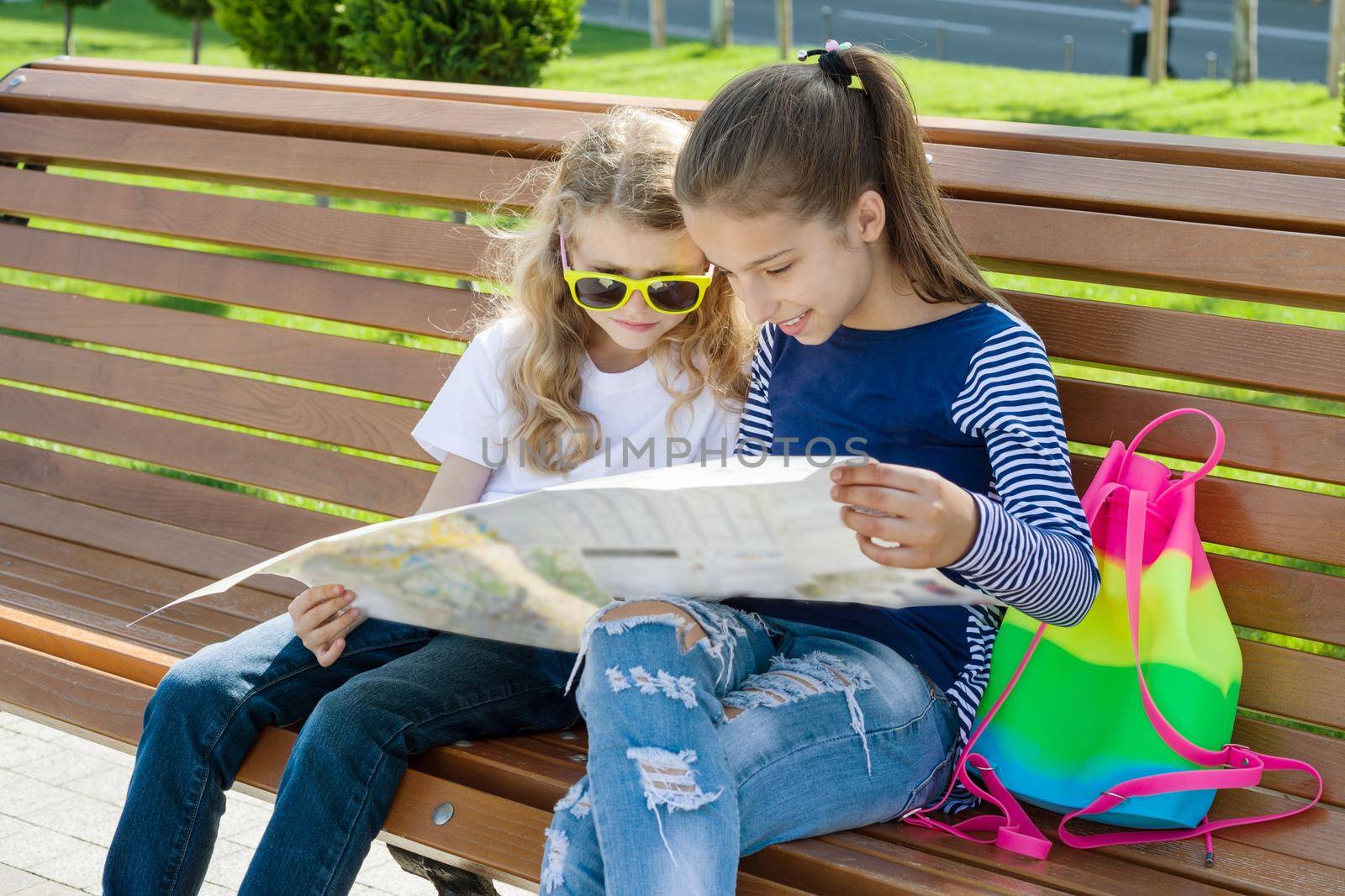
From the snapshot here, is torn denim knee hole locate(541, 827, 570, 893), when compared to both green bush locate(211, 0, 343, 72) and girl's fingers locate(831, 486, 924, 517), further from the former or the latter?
green bush locate(211, 0, 343, 72)

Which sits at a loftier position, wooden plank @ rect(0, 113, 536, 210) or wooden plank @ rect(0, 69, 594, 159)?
wooden plank @ rect(0, 69, 594, 159)

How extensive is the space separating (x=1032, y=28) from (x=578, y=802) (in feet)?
72.9

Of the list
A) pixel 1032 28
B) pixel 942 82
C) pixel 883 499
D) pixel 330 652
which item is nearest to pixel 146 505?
Result: pixel 330 652

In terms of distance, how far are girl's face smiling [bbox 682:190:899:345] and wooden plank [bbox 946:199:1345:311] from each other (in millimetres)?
460

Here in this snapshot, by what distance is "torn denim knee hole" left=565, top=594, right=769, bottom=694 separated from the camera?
2.04 metres

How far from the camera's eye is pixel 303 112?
3.44 meters

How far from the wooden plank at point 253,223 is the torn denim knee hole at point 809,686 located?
4.34 ft

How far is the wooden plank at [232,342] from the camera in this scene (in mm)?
3229

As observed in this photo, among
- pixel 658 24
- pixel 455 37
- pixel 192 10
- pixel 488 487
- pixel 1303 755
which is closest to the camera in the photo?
pixel 1303 755

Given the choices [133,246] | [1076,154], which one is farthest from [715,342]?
[133,246]

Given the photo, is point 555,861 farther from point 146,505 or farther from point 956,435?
point 146,505

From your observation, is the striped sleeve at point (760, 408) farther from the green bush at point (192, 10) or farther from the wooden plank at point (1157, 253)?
the green bush at point (192, 10)

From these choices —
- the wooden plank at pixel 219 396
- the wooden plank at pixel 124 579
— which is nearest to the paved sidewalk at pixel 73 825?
the wooden plank at pixel 124 579

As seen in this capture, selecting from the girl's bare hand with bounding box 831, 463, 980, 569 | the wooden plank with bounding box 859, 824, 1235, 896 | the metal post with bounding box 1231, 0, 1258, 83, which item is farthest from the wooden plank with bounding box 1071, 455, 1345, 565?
the metal post with bounding box 1231, 0, 1258, 83
